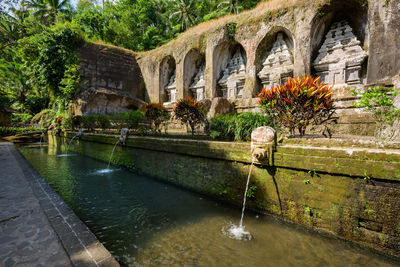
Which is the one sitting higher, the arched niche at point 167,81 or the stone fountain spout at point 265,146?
the arched niche at point 167,81

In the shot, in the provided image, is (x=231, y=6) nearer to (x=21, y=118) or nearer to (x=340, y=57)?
(x=340, y=57)

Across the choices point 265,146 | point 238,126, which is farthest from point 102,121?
point 265,146

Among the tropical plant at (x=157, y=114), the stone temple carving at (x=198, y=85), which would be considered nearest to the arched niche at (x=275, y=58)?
the stone temple carving at (x=198, y=85)

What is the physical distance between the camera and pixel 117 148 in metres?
7.27

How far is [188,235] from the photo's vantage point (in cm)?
290

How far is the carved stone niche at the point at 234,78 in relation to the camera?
45.3ft

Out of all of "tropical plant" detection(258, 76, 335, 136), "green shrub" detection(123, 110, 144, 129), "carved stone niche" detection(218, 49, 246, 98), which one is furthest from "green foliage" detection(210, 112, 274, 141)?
"carved stone niche" detection(218, 49, 246, 98)

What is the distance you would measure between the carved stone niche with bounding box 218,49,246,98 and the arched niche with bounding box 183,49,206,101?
2.12 m

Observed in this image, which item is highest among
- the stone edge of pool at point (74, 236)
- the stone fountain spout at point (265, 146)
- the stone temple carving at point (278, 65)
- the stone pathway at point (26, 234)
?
the stone temple carving at point (278, 65)

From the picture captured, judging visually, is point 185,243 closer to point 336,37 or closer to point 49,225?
point 49,225

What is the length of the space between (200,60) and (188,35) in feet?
7.48

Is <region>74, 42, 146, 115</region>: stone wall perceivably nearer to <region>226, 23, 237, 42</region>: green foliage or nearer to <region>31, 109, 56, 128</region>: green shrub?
<region>31, 109, 56, 128</region>: green shrub

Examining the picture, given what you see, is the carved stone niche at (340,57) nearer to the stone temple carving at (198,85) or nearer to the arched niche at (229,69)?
the arched niche at (229,69)

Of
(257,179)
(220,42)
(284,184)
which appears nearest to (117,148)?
(257,179)
